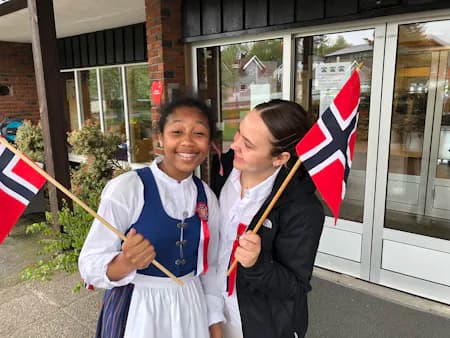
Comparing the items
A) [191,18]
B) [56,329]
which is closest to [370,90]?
[191,18]

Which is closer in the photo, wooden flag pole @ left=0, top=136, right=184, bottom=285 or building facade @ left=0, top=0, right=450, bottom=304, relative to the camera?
wooden flag pole @ left=0, top=136, right=184, bottom=285

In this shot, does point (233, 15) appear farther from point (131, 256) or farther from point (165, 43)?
point (131, 256)

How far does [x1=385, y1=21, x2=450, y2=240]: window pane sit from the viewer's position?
3.31 m

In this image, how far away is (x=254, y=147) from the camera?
4.32ft

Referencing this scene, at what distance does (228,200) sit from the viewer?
1494mm

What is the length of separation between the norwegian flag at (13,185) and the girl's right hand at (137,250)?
49 cm

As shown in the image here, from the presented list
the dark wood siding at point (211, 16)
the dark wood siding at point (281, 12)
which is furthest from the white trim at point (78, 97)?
the dark wood siding at point (281, 12)

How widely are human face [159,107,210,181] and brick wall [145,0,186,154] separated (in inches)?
105

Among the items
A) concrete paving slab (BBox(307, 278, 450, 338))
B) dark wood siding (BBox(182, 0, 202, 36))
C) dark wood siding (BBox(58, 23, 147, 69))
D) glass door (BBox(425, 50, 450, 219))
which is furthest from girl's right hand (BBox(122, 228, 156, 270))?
dark wood siding (BBox(58, 23, 147, 69))

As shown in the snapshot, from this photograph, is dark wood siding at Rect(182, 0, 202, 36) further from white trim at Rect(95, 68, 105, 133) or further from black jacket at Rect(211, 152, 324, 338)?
white trim at Rect(95, 68, 105, 133)

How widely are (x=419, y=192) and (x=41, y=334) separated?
13.3ft

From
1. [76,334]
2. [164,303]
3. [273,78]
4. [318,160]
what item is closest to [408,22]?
[273,78]

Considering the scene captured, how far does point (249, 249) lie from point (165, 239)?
1.01 feet

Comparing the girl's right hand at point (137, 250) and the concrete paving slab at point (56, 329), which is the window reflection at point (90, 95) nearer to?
the concrete paving slab at point (56, 329)
